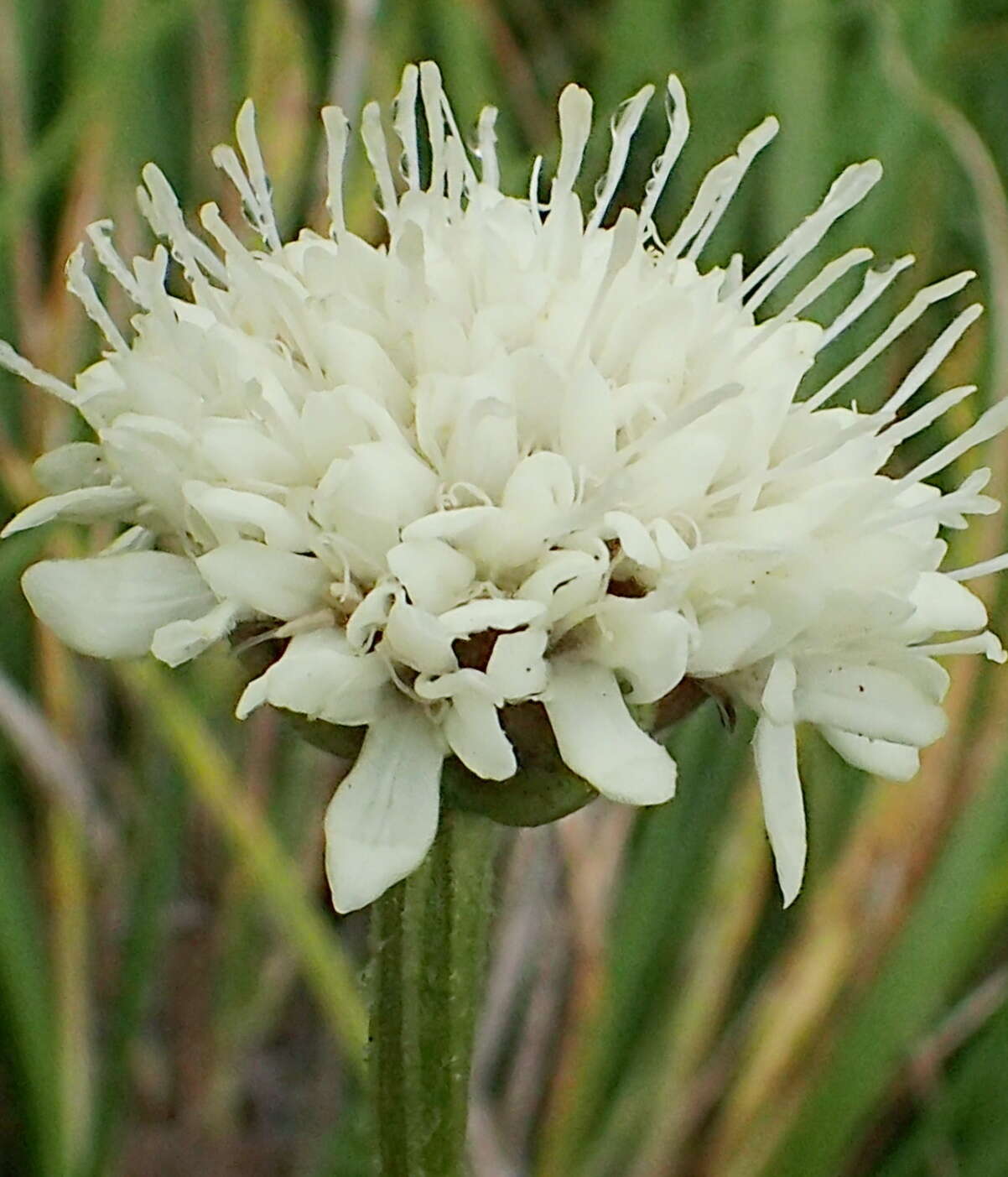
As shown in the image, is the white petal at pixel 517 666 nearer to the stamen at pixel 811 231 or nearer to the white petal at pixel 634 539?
the white petal at pixel 634 539

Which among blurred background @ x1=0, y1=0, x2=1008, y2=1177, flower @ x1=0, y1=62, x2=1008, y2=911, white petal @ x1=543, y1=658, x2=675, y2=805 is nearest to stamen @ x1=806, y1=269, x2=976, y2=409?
flower @ x1=0, y1=62, x2=1008, y2=911

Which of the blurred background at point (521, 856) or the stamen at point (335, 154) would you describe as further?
the blurred background at point (521, 856)

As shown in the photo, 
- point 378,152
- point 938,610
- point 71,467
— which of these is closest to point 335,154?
point 378,152

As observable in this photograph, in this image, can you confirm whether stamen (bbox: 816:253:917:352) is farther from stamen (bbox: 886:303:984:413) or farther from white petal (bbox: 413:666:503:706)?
white petal (bbox: 413:666:503:706)

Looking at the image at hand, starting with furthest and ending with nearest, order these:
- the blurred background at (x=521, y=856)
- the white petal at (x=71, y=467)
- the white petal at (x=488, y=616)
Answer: the blurred background at (x=521, y=856) < the white petal at (x=71, y=467) < the white petal at (x=488, y=616)

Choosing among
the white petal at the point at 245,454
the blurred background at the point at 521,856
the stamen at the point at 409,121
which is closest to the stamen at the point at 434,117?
the stamen at the point at 409,121

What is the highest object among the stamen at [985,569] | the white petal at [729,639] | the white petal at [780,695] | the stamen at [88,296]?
the stamen at [88,296]

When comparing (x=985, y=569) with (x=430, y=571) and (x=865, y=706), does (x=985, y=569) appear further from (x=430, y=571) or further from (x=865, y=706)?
(x=430, y=571)

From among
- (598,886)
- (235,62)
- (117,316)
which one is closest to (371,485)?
(598,886)
